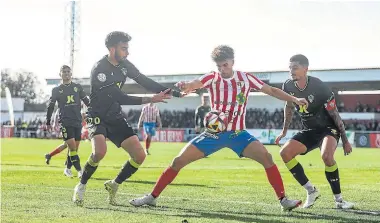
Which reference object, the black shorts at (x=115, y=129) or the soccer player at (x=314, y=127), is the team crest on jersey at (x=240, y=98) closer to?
the soccer player at (x=314, y=127)

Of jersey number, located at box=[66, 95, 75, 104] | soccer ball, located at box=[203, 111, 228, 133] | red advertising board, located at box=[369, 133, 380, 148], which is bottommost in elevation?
red advertising board, located at box=[369, 133, 380, 148]

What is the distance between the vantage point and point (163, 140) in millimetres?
50750

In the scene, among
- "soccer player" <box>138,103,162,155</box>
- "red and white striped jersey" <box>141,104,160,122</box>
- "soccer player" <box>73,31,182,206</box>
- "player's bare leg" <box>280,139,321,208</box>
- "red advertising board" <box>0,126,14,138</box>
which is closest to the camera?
"soccer player" <box>73,31,182,206</box>

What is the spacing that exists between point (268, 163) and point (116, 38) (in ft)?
8.97

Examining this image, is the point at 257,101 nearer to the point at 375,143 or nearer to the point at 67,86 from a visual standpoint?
the point at 375,143

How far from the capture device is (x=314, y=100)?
941 centimetres

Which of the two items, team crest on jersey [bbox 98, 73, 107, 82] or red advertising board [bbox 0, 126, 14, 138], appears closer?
team crest on jersey [bbox 98, 73, 107, 82]

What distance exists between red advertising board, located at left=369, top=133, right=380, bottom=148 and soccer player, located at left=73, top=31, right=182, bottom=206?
112 ft

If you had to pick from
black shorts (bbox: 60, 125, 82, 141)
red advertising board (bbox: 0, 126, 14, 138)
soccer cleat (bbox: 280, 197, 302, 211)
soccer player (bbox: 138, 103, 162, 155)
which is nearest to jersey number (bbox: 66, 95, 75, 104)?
black shorts (bbox: 60, 125, 82, 141)

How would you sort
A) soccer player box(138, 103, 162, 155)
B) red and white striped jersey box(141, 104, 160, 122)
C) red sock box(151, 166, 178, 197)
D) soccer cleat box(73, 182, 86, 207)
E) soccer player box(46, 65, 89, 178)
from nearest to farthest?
red sock box(151, 166, 178, 197) < soccer cleat box(73, 182, 86, 207) < soccer player box(46, 65, 89, 178) < soccer player box(138, 103, 162, 155) < red and white striped jersey box(141, 104, 160, 122)

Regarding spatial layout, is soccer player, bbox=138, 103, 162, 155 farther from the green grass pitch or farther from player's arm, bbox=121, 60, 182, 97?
player's arm, bbox=121, 60, 182, 97

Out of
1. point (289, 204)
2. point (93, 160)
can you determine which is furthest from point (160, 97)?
point (289, 204)

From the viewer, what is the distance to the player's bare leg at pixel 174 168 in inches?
330

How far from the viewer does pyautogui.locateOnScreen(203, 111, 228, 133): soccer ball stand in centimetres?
824
